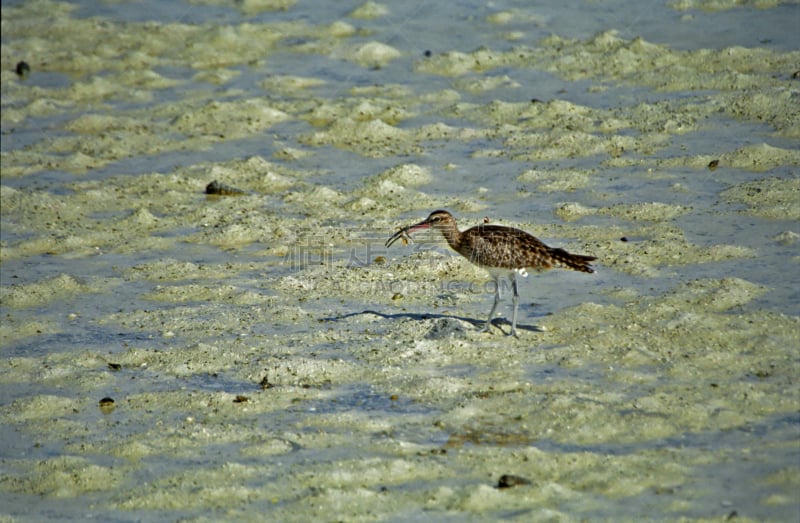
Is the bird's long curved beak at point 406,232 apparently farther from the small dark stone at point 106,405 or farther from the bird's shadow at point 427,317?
the small dark stone at point 106,405

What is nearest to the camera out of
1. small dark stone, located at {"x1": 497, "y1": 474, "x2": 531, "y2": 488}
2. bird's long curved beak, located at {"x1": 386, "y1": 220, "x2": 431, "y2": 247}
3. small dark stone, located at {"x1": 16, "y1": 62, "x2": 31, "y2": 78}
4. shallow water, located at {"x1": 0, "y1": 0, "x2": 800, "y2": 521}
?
small dark stone, located at {"x1": 497, "y1": 474, "x2": 531, "y2": 488}

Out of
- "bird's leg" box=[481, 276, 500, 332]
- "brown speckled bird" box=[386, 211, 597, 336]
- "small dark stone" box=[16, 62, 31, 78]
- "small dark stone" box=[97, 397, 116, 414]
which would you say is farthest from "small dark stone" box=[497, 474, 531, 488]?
"small dark stone" box=[16, 62, 31, 78]

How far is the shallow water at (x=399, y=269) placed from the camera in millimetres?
7203

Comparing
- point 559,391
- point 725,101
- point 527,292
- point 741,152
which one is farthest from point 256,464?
point 725,101

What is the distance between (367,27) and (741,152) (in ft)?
27.3

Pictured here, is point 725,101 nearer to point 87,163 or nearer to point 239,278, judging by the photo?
point 239,278

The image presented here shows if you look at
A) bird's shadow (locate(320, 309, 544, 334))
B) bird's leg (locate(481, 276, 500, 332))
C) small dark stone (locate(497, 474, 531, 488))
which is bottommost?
small dark stone (locate(497, 474, 531, 488))

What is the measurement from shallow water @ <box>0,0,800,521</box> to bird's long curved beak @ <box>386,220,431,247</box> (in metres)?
0.18

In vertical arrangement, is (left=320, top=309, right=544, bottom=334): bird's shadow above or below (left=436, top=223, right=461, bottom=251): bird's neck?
A: below

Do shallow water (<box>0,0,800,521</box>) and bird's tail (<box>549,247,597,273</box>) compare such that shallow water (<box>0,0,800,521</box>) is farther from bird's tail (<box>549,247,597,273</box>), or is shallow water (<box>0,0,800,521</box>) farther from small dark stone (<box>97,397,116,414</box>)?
bird's tail (<box>549,247,597,273</box>)

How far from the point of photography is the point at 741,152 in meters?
12.3

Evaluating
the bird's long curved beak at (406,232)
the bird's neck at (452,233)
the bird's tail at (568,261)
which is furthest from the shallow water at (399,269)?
the bird's neck at (452,233)

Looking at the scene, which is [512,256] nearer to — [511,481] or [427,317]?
[427,317]

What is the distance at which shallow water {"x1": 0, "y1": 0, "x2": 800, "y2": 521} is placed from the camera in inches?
284
